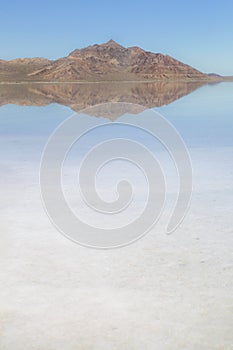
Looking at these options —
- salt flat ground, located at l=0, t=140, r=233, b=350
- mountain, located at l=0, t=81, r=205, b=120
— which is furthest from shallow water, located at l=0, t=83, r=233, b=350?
mountain, located at l=0, t=81, r=205, b=120

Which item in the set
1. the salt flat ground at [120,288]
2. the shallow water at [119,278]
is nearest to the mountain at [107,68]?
the shallow water at [119,278]

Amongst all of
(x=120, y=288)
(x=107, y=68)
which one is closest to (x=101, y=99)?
(x=120, y=288)

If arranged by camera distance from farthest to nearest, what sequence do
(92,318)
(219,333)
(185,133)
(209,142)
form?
(185,133) < (209,142) < (92,318) < (219,333)

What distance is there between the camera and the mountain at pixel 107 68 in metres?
128

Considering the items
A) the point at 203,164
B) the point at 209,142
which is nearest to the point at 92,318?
the point at 203,164

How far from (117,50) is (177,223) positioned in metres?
197

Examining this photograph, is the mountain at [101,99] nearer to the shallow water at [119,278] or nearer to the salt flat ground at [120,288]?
the shallow water at [119,278]

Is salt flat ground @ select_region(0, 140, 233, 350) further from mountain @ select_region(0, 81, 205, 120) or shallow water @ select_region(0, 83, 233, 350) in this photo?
mountain @ select_region(0, 81, 205, 120)

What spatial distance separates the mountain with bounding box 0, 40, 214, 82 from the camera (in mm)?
128500

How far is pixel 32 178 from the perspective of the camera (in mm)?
5277

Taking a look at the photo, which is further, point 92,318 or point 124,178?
point 124,178

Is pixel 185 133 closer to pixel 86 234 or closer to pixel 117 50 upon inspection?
Result: pixel 86 234

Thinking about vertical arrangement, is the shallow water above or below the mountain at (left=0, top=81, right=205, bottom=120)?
below

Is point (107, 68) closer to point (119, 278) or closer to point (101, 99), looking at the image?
point (101, 99)
